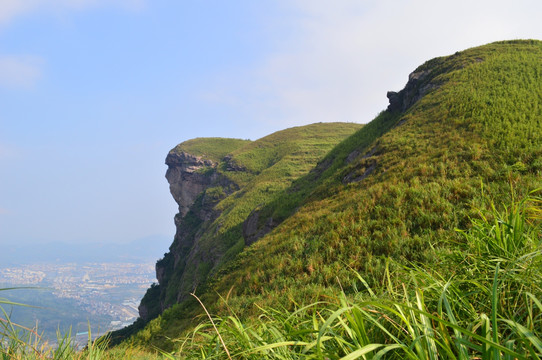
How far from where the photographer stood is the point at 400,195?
44.2 ft

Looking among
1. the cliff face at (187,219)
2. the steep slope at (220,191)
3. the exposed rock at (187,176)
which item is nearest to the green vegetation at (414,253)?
the steep slope at (220,191)

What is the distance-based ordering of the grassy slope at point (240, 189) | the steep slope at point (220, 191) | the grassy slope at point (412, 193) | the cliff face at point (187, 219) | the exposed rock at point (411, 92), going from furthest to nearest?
the cliff face at point (187, 219) < the steep slope at point (220, 191) < the grassy slope at point (240, 189) < the exposed rock at point (411, 92) < the grassy slope at point (412, 193)

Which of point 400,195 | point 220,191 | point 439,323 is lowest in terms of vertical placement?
point 439,323

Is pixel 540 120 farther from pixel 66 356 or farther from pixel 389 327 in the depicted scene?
pixel 66 356

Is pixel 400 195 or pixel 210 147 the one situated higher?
pixel 210 147

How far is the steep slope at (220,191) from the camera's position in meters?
39.9

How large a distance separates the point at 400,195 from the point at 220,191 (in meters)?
60.4

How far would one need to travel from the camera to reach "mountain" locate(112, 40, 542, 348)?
9820 millimetres

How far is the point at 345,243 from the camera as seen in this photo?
11836 millimetres

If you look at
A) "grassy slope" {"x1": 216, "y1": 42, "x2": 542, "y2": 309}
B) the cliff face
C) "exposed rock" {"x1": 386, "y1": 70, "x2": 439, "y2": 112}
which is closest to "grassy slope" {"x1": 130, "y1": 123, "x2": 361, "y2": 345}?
the cliff face

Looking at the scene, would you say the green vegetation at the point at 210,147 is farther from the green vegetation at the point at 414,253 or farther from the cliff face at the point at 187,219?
the green vegetation at the point at 414,253

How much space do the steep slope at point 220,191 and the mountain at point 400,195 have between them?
1.35 meters

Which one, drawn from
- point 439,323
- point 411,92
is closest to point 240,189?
point 411,92

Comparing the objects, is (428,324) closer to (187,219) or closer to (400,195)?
(400,195)
